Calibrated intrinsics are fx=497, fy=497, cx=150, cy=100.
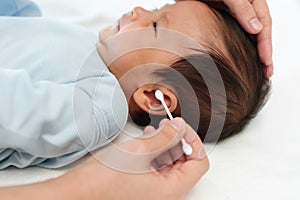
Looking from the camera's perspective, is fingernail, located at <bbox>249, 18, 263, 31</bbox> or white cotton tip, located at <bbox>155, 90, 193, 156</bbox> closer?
white cotton tip, located at <bbox>155, 90, 193, 156</bbox>

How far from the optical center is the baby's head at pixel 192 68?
37.0 inches

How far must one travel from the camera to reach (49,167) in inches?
35.1

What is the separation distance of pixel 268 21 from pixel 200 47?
0.22 m

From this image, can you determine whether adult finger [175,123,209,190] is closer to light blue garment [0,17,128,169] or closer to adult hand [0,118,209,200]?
adult hand [0,118,209,200]

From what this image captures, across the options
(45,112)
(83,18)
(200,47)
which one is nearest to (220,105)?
(200,47)

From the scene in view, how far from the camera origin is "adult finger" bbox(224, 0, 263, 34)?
40.6 inches

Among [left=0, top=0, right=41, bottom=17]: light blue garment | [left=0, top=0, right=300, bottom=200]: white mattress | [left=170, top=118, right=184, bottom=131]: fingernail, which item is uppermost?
[left=170, top=118, right=184, bottom=131]: fingernail

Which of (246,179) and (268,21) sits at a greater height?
(268,21)

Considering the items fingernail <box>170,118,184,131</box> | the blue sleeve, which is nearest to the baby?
the blue sleeve

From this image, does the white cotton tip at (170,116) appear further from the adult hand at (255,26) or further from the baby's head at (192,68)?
the adult hand at (255,26)

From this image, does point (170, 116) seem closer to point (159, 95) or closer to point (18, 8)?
point (159, 95)

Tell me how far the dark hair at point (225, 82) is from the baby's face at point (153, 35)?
29 mm

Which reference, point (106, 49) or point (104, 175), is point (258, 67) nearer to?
point (106, 49)

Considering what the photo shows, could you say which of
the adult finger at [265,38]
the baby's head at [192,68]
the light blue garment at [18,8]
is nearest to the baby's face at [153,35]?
the baby's head at [192,68]
